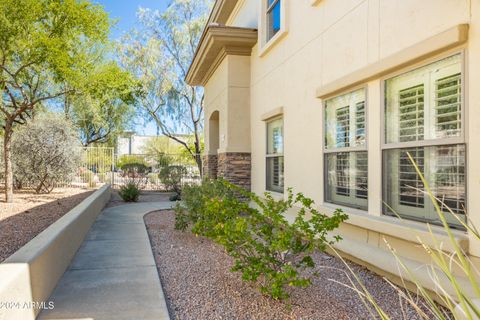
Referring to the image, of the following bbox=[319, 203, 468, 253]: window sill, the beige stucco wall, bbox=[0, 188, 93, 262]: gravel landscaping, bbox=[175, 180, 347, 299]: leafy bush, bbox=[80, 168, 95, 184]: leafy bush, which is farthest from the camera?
bbox=[80, 168, 95, 184]: leafy bush

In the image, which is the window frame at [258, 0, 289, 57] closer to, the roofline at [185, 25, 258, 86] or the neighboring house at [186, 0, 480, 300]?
the neighboring house at [186, 0, 480, 300]

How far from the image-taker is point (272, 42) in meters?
8.29

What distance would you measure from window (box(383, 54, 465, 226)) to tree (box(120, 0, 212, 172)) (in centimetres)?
1860

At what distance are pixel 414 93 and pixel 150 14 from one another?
2228 centimetres

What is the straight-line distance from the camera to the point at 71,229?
5.42 meters

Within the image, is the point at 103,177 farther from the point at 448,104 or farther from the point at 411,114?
the point at 448,104

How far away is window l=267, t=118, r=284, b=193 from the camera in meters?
8.52

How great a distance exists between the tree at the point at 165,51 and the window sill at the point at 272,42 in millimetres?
14228

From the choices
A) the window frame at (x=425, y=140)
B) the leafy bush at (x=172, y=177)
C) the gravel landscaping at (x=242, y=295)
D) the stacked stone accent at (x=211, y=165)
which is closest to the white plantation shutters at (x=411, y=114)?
the window frame at (x=425, y=140)

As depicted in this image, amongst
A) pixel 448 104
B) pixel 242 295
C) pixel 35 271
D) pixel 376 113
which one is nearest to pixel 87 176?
pixel 35 271

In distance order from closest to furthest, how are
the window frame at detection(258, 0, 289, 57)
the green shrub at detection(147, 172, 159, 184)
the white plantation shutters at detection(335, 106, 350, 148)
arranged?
the white plantation shutters at detection(335, 106, 350, 148)
the window frame at detection(258, 0, 289, 57)
the green shrub at detection(147, 172, 159, 184)

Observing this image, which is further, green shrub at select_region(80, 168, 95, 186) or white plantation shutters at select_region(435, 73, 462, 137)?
green shrub at select_region(80, 168, 95, 186)

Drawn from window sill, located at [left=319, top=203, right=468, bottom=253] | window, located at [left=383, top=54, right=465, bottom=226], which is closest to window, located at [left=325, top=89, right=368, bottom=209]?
window sill, located at [left=319, top=203, right=468, bottom=253]

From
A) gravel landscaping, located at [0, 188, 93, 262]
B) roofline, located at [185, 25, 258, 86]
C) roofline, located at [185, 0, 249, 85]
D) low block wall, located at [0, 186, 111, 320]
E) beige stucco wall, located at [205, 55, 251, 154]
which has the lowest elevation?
gravel landscaping, located at [0, 188, 93, 262]
